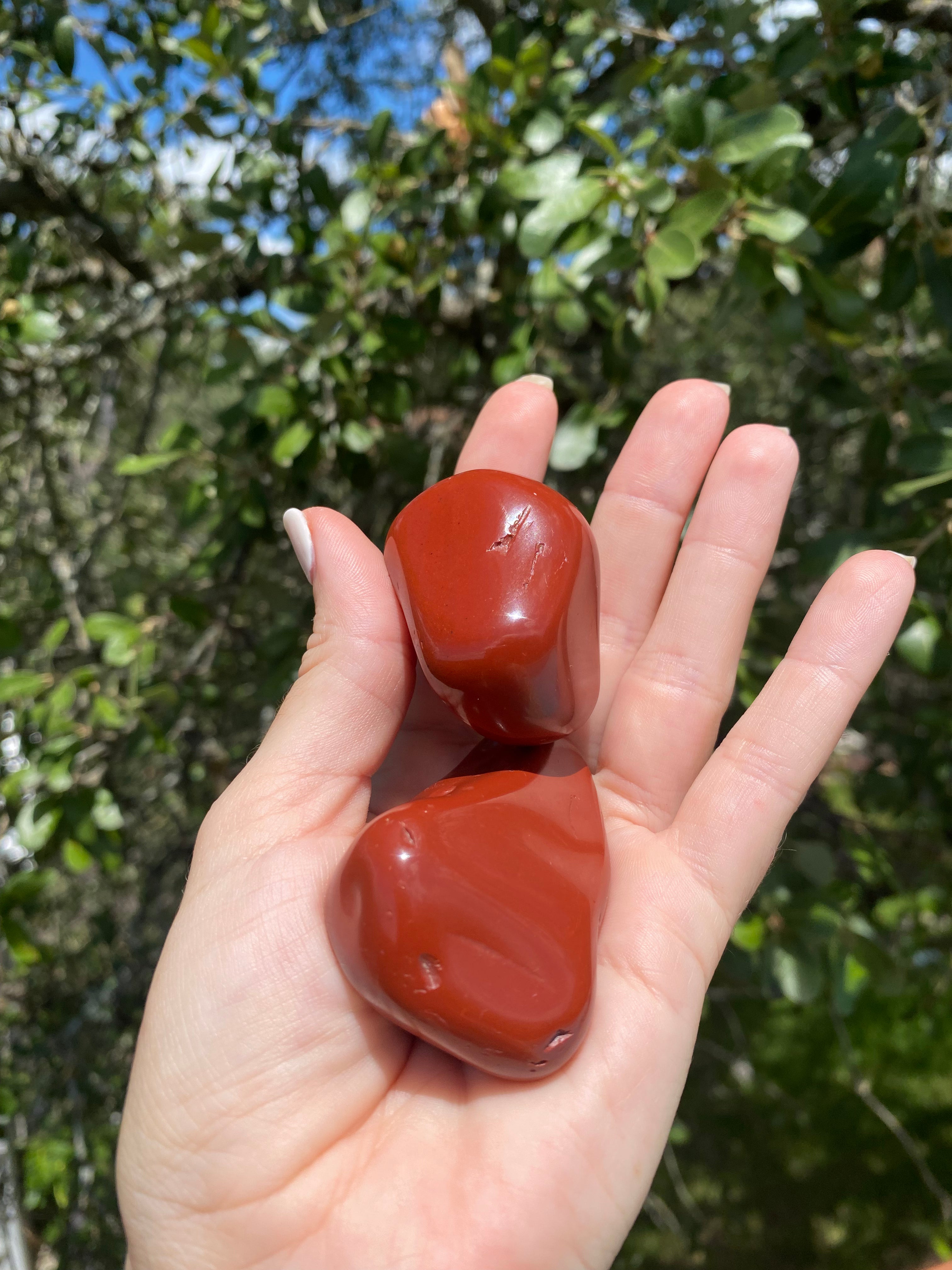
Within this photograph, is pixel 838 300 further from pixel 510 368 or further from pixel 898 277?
pixel 510 368

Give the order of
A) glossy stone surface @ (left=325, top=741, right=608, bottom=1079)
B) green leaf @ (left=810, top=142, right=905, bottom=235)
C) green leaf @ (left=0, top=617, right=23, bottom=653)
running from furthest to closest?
1. green leaf @ (left=0, top=617, right=23, bottom=653)
2. green leaf @ (left=810, top=142, right=905, bottom=235)
3. glossy stone surface @ (left=325, top=741, right=608, bottom=1079)

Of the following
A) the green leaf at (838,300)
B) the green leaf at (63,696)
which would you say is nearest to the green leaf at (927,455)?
the green leaf at (838,300)

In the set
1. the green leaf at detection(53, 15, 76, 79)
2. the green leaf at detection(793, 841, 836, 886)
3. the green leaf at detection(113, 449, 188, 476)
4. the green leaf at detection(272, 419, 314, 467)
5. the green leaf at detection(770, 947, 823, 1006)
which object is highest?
the green leaf at detection(53, 15, 76, 79)

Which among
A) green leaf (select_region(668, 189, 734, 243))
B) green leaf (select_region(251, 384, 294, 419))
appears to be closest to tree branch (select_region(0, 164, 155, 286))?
green leaf (select_region(251, 384, 294, 419))

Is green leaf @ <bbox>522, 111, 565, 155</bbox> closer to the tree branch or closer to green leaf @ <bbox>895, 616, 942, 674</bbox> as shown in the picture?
green leaf @ <bbox>895, 616, 942, 674</bbox>

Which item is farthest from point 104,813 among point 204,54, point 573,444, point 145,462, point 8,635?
point 204,54
